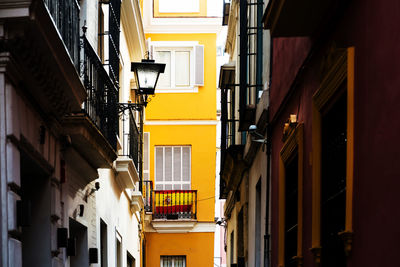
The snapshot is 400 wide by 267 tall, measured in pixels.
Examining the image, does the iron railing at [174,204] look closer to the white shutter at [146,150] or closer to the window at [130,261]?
the white shutter at [146,150]

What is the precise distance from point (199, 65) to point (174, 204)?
490 centimetres

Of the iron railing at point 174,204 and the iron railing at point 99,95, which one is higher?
the iron railing at point 99,95

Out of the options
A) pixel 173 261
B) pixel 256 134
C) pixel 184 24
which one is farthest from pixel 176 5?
pixel 256 134

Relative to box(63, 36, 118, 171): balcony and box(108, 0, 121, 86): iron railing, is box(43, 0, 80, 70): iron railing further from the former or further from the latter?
box(108, 0, 121, 86): iron railing

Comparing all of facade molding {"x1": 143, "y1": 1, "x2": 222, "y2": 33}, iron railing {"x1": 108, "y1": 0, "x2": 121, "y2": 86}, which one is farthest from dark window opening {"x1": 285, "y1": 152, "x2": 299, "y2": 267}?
facade molding {"x1": 143, "y1": 1, "x2": 222, "y2": 33}

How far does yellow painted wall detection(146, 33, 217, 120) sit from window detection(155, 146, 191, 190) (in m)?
1.11

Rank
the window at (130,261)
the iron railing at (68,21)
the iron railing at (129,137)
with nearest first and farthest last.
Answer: the iron railing at (68,21) < the iron railing at (129,137) < the window at (130,261)

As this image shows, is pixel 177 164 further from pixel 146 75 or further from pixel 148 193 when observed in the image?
pixel 146 75

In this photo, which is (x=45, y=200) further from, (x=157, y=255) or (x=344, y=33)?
(x=157, y=255)

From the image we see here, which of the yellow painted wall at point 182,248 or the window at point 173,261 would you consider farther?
the window at point 173,261

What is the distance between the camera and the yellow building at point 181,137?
28.4m

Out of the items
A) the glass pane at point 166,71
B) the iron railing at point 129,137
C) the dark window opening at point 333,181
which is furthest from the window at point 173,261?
the dark window opening at point 333,181

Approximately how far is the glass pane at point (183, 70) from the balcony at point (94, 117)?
52.5ft

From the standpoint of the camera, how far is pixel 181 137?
29.1 m
